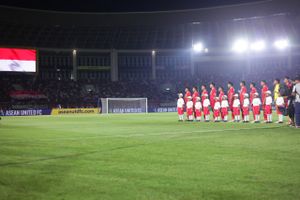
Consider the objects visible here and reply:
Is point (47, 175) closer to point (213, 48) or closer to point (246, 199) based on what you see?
point (246, 199)

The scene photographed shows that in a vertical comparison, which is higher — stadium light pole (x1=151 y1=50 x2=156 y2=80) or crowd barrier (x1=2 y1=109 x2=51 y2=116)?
stadium light pole (x1=151 y1=50 x2=156 y2=80)

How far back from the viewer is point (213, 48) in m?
68.6

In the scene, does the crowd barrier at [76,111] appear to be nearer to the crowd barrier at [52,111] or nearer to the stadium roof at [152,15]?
the crowd barrier at [52,111]

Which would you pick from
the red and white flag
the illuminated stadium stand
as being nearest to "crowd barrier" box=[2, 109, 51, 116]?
the red and white flag

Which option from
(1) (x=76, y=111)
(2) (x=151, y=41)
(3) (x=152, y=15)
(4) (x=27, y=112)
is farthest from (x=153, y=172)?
(2) (x=151, y=41)

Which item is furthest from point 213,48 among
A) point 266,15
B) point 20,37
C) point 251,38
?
point 20,37

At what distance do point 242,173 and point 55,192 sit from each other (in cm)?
299

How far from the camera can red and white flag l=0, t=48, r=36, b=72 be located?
51.9m

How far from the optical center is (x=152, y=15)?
2584 inches

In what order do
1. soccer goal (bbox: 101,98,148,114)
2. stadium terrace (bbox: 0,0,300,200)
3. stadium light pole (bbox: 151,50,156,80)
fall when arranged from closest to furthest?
stadium terrace (bbox: 0,0,300,200) → soccer goal (bbox: 101,98,148,114) → stadium light pole (bbox: 151,50,156,80)

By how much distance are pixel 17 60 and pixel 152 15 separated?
2277 centimetres

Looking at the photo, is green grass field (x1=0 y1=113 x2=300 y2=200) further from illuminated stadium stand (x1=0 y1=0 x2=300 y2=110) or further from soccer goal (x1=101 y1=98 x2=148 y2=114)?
illuminated stadium stand (x1=0 y1=0 x2=300 y2=110)

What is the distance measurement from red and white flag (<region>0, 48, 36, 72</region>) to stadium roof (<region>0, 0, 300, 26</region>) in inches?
350

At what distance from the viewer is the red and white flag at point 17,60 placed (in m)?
51.9
